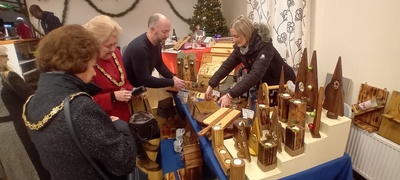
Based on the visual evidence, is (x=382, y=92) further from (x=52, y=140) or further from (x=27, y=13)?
(x=27, y=13)

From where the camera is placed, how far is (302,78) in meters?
1.19

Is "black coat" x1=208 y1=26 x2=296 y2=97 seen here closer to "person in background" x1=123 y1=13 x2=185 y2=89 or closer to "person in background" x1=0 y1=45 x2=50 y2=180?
"person in background" x1=123 y1=13 x2=185 y2=89

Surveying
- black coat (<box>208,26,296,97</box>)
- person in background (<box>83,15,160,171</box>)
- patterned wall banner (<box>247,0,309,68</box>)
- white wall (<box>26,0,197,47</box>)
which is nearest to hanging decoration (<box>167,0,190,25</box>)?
white wall (<box>26,0,197,47</box>)

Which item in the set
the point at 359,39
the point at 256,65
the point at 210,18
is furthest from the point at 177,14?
the point at 359,39

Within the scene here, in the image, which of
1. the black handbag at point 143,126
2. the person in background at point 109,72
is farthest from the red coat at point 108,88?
the black handbag at point 143,126

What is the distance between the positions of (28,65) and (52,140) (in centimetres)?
392

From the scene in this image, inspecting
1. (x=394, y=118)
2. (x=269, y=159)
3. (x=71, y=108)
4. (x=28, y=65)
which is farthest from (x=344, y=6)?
(x=28, y=65)

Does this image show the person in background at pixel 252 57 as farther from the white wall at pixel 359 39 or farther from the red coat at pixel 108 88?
the red coat at pixel 108 88

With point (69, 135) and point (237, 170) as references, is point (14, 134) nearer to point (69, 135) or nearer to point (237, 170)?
point (69, 135)

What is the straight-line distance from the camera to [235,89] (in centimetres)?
152

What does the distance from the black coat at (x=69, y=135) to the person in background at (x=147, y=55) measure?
0.98 meters

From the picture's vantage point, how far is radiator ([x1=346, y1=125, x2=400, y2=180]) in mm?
1299

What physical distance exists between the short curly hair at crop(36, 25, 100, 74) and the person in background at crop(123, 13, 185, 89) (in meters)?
0.95

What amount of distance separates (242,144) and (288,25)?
1.41m
